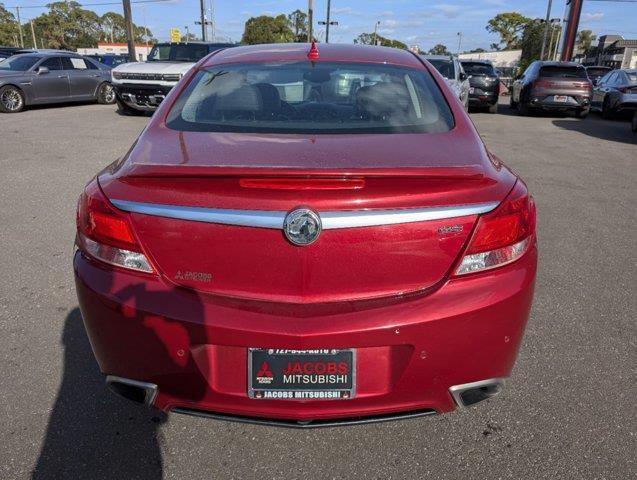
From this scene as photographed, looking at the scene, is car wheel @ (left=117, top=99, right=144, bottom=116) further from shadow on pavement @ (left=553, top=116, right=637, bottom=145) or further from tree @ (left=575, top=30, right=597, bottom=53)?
tree @ (left=575, top=30, right=597, bottom=53)

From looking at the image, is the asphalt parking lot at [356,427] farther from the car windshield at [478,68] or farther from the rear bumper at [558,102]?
the car windshield at [478,68]

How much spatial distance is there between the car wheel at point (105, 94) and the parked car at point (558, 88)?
41.1ft

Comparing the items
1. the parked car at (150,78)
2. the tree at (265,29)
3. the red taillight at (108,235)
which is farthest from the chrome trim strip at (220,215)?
the tree at (265,29)

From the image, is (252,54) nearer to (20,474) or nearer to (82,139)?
(20,474)

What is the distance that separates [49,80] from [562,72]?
14.3m

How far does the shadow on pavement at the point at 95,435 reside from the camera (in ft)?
7.08

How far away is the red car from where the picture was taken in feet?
5.83

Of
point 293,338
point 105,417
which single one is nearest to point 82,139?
point 105,417

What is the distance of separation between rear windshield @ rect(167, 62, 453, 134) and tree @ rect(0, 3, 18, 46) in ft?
314

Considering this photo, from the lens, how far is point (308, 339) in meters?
1.76

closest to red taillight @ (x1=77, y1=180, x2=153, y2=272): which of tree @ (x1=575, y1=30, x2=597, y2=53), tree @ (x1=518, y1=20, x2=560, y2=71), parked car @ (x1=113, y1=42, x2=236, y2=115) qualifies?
parked car @ (x1=113, y1=42, x2=236, y2=115)

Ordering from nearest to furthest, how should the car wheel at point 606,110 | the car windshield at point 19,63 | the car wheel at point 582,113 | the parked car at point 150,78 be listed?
the parked car at point 150,78
the car windshield at point 19,63
the car wheel at point 582,113
the car wheel at point 606,110

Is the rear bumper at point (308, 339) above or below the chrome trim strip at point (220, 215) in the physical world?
below

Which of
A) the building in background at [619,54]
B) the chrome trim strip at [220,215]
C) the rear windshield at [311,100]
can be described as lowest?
the building in background at [619,54]
